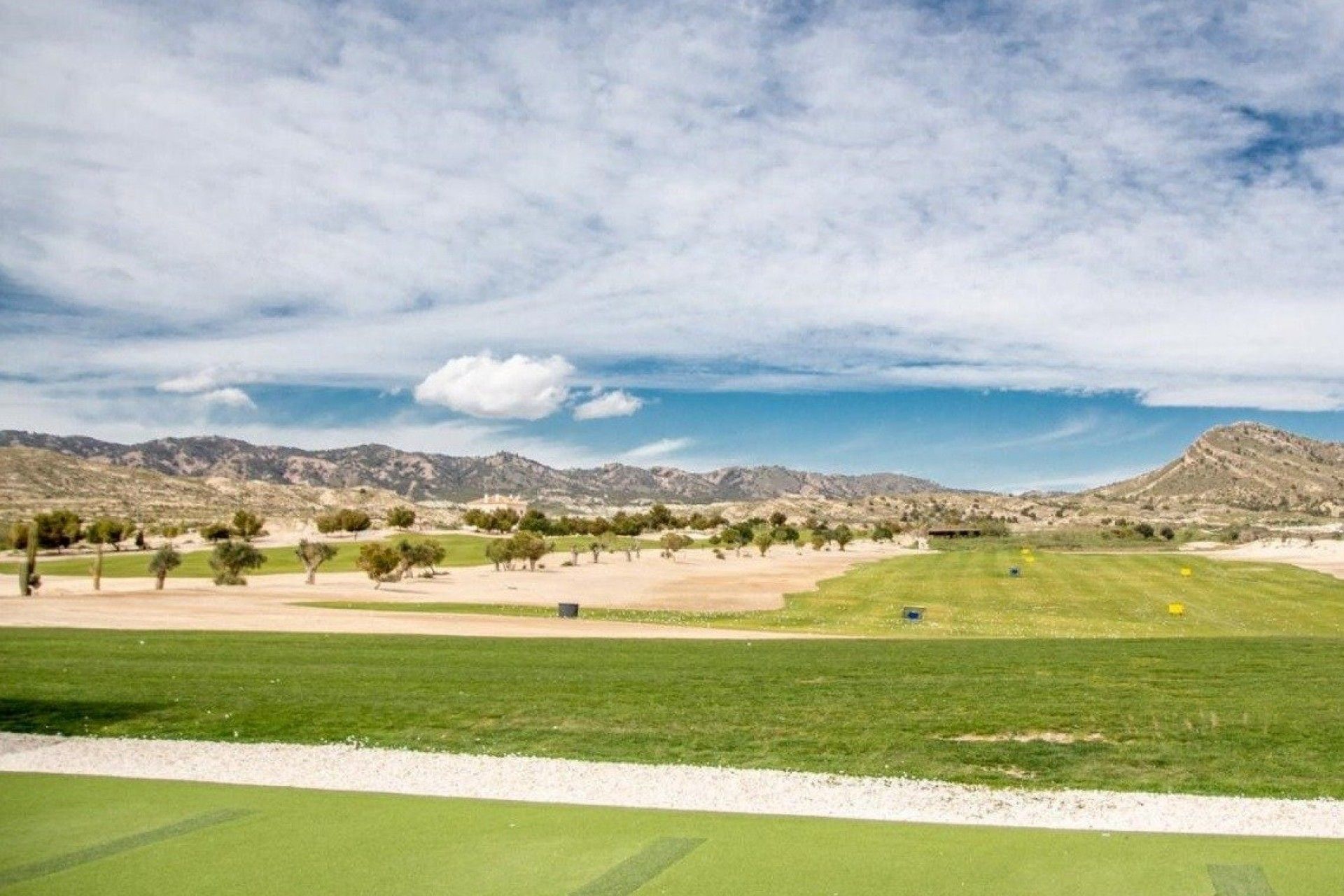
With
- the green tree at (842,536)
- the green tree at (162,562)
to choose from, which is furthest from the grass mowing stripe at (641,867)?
the green tree at (842,536)

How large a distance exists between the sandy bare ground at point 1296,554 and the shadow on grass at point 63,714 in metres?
77.3

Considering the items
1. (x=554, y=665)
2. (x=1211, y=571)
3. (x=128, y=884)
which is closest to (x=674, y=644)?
(x=554, y=665)

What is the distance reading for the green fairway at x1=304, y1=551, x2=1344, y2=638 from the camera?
42219mm

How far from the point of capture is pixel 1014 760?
13.4 m

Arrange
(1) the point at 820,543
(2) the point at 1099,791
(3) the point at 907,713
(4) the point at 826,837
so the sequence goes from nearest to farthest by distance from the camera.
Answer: (4) the point at 826,837 < (2) the point at 1099,791 < (3) the point at 907,713 < (1) the point at 820,543

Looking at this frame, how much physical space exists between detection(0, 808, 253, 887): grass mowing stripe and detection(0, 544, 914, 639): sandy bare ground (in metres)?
22.0

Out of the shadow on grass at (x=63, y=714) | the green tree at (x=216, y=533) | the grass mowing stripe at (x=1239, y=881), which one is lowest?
the shadow on grass at (x=63, y=714)

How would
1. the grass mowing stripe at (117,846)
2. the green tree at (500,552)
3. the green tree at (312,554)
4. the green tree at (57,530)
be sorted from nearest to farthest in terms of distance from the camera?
the grass mowing stripe at (117,846), the green tree at (312,554), the green tree at (500,552), the green tree at (57,530)

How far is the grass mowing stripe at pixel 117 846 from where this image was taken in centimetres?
870

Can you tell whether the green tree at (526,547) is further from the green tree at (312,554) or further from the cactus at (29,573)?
the cactus at (29,573)

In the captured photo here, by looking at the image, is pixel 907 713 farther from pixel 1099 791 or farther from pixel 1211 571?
pixel 1211 571

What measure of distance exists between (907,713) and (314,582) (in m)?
56.2

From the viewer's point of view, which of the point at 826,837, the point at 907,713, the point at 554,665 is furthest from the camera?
the point at 554,665

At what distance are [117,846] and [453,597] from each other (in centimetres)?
4941
